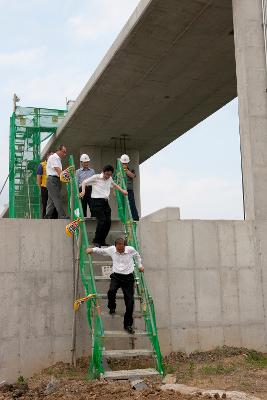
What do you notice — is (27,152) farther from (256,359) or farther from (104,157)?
(256,359)

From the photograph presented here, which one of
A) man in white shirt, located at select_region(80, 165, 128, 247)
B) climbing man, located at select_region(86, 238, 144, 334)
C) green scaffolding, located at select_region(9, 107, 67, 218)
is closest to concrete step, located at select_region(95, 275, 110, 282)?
climbing man, located at select_region(86, 238, 144, 334)

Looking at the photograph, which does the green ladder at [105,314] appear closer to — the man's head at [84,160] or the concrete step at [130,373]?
the concrete step at [130,373]

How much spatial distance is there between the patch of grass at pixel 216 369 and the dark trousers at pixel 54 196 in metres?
3.99

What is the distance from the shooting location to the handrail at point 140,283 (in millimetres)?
8414

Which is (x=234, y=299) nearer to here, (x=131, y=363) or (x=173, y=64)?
(x=131, y=363)

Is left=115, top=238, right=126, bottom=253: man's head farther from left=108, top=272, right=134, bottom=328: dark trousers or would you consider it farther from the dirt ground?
the dirt ground

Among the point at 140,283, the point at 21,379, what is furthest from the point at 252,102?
the point at 21,379

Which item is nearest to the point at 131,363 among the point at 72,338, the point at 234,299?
the point at 72,338

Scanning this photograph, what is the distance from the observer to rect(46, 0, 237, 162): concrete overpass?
1348 centimetres

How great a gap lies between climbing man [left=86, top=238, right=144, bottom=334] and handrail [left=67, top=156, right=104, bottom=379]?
11.2 inches

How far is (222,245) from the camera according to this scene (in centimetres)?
1047

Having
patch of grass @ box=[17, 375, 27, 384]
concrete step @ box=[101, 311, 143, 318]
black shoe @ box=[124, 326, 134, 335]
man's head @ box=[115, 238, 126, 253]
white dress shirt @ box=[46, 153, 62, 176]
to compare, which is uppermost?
white dress shirt @ box=[46, 153, 62, 176]

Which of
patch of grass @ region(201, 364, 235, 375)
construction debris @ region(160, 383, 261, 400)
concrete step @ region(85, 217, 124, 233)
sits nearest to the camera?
construction debris @ region(160, 383, 261, 400)

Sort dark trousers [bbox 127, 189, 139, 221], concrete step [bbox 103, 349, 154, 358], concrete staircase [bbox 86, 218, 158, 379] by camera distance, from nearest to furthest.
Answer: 1. concrete step [bbox 103, 349, 154, 358]
2. concrete staircase [bbox 86, 218, 158, 379]
3. dark trousers [bbox 127, 189, 139, 221]
